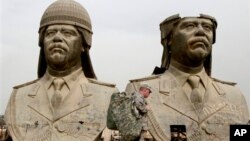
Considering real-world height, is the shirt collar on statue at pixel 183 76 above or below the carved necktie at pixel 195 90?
above

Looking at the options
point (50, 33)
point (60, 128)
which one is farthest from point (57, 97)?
point (50, 33)

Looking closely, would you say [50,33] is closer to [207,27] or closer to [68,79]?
[68,79]

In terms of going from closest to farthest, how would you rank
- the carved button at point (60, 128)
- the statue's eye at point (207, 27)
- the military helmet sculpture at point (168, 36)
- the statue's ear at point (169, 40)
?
the carved button at point (60, 128) < the statue's eye at point (207, 27) < the military helmet sculpture at point (168, 36) < the statue's ear at point (169, 40)

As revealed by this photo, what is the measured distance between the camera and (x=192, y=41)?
10.4 meters

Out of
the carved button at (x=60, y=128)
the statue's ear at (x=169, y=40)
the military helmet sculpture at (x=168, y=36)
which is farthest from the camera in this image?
the statue's ear at (x=169, y=40)

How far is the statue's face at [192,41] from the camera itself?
1037 centimetres

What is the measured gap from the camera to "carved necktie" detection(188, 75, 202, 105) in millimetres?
10367

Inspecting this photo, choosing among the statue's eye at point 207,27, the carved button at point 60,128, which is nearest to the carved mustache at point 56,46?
the carved button at point 60,128

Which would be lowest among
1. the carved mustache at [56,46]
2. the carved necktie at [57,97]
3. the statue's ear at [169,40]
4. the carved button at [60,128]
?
the carved button at [60,128]

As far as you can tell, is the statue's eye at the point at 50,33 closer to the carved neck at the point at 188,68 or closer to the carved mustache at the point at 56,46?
the carved mustache at the point at 56,46

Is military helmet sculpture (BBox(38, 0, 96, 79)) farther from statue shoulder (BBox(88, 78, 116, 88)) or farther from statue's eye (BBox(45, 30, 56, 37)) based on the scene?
statue shoulder (BBox(88, 78, 116, 88))

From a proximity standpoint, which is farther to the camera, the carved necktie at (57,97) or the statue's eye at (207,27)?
the statue's eye at (207,27)

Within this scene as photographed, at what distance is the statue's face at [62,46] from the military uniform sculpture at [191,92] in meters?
1.08

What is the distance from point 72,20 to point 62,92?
4.09 ft
